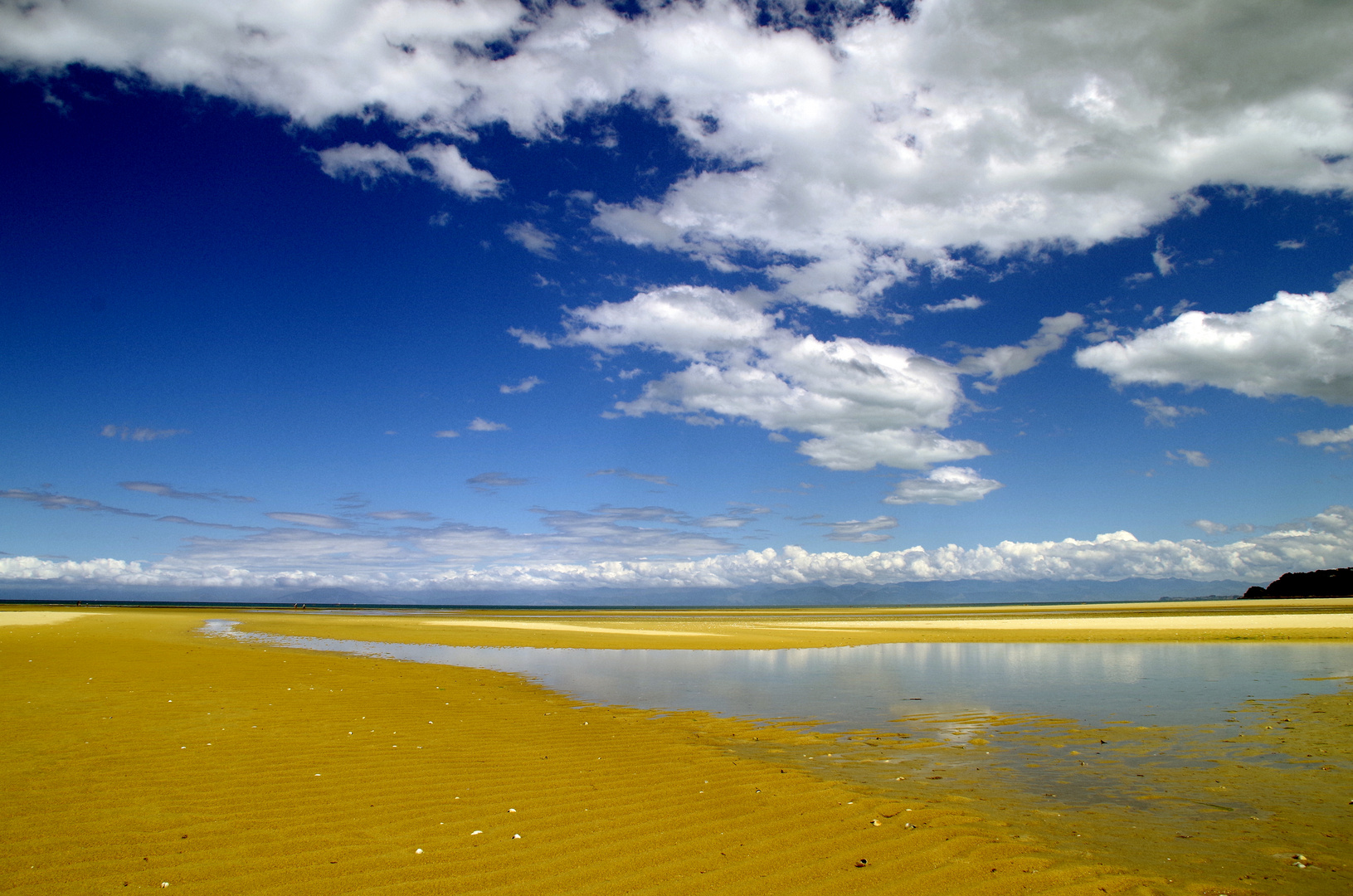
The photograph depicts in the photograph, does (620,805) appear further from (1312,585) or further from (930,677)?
(1312,585)

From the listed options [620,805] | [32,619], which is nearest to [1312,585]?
[620,805]

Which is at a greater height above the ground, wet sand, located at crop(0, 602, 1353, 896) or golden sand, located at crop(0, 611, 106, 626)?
wet sand, located at crop(0, 602, 1353, 896)

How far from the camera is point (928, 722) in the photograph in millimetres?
14266

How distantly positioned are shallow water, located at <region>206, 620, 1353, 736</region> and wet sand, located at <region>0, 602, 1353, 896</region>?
6.45ft

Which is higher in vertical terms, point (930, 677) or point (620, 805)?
point (620, 805)

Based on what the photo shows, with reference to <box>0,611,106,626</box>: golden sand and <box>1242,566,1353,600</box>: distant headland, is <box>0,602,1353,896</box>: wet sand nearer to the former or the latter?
<box>0,611,106,626</box>: golden sand

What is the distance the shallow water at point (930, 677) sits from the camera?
15.9 metres

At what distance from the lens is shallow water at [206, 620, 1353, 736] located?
1589 centimetres

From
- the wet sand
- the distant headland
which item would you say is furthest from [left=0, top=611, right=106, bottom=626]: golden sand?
the distant headland

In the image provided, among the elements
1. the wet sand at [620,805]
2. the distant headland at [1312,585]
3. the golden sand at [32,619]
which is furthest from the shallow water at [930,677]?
the distant headland at [1312,585]

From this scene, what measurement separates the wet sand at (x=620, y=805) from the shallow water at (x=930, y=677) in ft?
6.45

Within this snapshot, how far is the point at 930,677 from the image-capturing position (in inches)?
865

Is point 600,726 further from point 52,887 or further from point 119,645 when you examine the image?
point 119,645

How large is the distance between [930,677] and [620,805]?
1655cm
